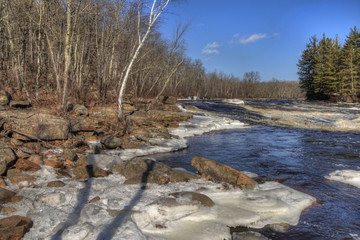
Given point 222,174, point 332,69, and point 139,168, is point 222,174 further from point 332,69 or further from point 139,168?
point 332,69

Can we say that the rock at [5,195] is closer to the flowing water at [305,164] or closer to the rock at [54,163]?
the rock at [54,163]

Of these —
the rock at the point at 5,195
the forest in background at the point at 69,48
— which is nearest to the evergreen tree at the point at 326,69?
the forest in background at the point at 69,48

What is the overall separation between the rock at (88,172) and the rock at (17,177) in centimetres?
81

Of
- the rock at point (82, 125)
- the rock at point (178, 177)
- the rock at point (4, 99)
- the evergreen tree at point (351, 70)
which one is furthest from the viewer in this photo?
the evergreen tree at point (351, 70)

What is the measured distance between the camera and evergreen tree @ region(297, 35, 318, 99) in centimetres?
4544

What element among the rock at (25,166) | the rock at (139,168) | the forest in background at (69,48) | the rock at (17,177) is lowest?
the rock at (139,168)

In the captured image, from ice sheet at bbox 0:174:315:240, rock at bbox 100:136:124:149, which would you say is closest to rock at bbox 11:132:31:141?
rock at bbox 100:136:124:149

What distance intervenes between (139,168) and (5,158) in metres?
2.63

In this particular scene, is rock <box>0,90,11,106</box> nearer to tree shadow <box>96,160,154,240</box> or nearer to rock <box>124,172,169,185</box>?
rock <box>124,172,169,185</box>

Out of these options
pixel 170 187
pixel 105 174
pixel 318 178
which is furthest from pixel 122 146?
pixel 318 178

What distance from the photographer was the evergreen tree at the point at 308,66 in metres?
45.4

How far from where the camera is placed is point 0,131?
20.7ft

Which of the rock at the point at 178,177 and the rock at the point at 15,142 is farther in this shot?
the rock at the point at 15,142

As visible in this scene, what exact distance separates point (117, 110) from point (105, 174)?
6037mm
